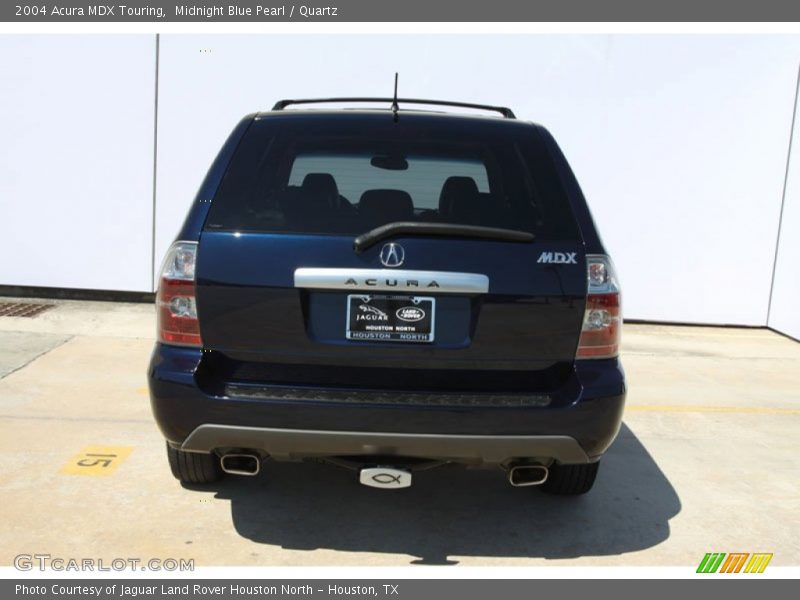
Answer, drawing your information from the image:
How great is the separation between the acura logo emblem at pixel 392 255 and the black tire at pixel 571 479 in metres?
1.41

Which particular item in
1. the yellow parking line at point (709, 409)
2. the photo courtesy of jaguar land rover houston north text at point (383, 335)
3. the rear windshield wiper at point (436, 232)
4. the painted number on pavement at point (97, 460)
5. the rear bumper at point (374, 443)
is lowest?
the yellow parking line at point (709, 409)

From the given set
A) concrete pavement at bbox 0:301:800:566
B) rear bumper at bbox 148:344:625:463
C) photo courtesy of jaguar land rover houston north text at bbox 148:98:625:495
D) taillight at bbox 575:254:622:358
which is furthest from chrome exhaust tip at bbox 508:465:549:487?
taillight at bbox 575:254:622:358

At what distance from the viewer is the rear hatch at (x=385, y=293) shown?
2660 millimetres

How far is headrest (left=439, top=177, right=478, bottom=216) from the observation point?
2.93 m

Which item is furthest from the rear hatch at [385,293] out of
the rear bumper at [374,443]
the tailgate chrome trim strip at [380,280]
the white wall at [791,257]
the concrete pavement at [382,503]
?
the white wall at [791,257]

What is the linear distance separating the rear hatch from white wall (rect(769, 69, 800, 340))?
20.0 ft

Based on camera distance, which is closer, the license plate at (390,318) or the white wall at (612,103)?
the license plate at (390,318)

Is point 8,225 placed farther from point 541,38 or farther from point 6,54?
point 541,38

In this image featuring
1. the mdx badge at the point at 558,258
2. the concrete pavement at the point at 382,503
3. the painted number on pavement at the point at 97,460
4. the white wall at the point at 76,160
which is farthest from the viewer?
the white wall at the point at 76,160

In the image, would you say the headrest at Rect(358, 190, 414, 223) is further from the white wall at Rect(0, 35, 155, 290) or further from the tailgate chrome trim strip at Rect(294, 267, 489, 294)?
the white wall at Rect(0, 35, 155, 290)

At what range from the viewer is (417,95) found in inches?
301

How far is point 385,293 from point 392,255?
14 centimetres

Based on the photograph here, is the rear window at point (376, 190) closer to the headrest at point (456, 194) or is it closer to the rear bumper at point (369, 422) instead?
the headrest at point (456, 194)

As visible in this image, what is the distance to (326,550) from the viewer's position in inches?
118
